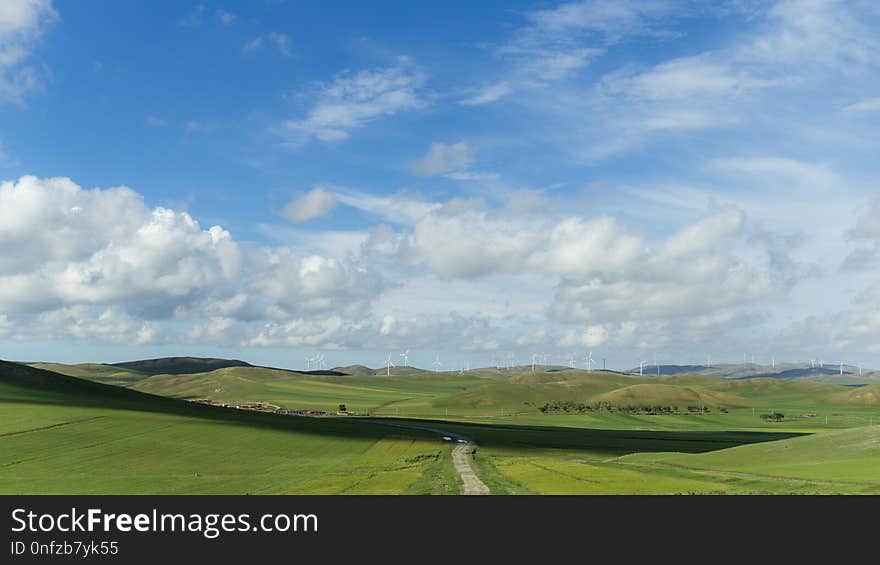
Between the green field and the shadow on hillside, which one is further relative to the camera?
the shadow on hillside

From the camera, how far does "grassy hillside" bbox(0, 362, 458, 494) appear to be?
218 feet

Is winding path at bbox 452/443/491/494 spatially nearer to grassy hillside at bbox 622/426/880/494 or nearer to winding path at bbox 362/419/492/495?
winding path at bbox 362/419/492/495

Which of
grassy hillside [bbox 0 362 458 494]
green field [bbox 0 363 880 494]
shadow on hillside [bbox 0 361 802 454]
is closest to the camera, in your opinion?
green field [bbox 0 363 880 494]

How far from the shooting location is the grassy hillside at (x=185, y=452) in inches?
2616

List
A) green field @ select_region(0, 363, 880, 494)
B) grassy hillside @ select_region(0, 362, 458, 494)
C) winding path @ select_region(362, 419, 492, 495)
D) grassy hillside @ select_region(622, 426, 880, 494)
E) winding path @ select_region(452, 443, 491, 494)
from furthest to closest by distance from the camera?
grassy hillside @ select_region(0, 362, 458, 494) < green field @ select_region(0, 363, 880, 494) < winding path @ select_region(362, 419, 492, 495) < winding path @ select_region(452, 443, 491, 494) < grassy hillside @ select_region(622, 426, 880, 494)

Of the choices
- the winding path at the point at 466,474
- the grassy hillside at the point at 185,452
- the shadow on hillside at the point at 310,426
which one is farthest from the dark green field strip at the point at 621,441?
the winding path at the point at 466,474

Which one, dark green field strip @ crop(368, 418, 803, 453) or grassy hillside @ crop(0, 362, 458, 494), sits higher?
grassy hillside @ crop(0, 362, 458, 494)

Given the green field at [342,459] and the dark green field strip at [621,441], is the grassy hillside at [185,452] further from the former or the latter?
the dark green field strip at [621,441]

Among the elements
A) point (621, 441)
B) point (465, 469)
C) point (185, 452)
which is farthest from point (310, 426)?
point (465, 469)

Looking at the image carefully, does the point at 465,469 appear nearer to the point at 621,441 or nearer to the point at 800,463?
the point at 800,463

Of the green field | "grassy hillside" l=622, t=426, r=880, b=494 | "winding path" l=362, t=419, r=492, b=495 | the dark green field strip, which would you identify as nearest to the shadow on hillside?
the dark green field strip

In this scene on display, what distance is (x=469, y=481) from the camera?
67.9 metres
